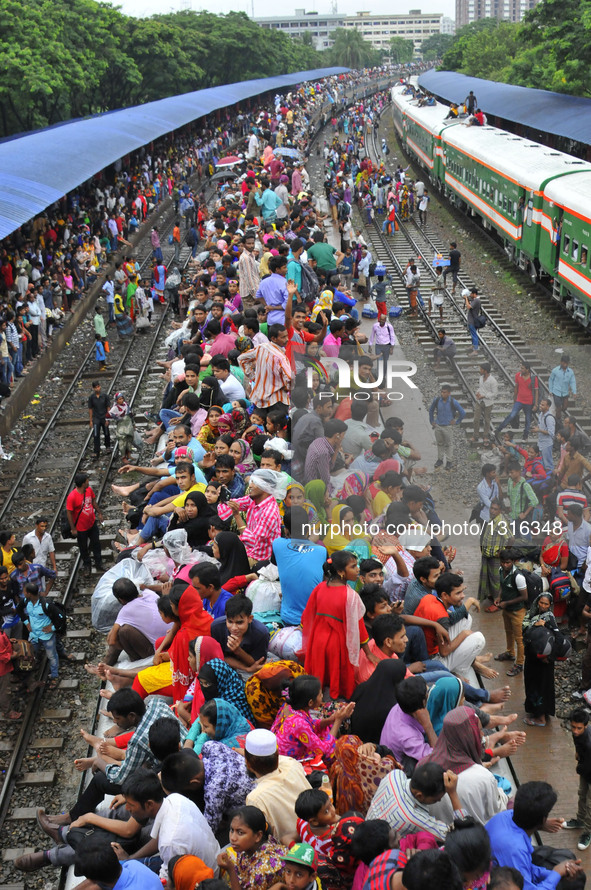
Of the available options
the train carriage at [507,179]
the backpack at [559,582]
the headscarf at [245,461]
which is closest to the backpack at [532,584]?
the backpack at [559,582]

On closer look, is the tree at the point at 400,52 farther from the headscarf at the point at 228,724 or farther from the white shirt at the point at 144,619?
the headscarf at the point at 228,724

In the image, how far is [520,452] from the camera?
32.7 feet

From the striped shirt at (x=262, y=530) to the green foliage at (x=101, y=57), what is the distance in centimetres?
2708

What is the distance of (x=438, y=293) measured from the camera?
19.3 metres

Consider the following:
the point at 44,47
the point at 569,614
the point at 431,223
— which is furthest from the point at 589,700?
the point at 44,47

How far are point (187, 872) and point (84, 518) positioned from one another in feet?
23.0

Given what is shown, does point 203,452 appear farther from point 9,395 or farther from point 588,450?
point 9,395

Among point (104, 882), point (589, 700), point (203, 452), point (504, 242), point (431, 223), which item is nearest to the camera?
point (104, 882)

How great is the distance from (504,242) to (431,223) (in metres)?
5.42

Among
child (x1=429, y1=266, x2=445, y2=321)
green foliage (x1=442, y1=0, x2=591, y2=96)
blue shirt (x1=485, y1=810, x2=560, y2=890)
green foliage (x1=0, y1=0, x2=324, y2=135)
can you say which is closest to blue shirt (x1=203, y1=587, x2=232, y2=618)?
blue shirt (x1=485, y1=810, x2=560, y2=890)

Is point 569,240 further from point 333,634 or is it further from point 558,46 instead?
point 558,46

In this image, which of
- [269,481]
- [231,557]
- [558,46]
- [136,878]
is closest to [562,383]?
[269,481]

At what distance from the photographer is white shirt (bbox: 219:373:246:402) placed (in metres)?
10.6

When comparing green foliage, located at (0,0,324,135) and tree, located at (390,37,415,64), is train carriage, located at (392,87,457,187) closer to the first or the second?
green foliage, located at (0,0,324,135)
